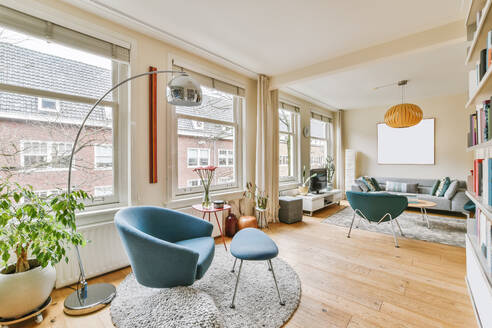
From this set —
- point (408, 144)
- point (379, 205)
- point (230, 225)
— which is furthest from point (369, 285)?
point (408, 144)

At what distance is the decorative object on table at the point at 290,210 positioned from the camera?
3.98 meters

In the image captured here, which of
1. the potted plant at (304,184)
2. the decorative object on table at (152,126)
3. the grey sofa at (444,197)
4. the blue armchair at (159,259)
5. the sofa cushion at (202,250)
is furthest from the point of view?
the potted plant at (304,184)

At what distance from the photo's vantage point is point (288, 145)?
16.7 feet

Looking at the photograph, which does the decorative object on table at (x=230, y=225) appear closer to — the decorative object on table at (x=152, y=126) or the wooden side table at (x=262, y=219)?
the wooden side table at (x=262, y=219)

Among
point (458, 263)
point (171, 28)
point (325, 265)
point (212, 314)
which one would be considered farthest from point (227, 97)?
point (458, 263)

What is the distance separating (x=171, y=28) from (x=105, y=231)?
224 centimetres

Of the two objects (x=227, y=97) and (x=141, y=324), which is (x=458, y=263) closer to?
(x=141, y=324)

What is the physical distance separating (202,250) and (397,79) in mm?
4440

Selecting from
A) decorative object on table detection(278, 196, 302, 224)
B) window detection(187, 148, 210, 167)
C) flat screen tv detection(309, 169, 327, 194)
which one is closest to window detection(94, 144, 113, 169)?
window detection(187, 148, 210, 167)

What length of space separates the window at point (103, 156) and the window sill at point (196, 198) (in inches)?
30.2

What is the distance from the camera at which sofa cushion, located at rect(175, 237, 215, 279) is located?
65.3 inches

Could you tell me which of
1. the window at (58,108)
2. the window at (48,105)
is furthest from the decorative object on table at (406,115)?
the window at (48,105)

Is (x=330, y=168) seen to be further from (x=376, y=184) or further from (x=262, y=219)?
(x=262, y=219)

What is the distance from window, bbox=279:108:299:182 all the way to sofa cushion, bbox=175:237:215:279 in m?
3.09
